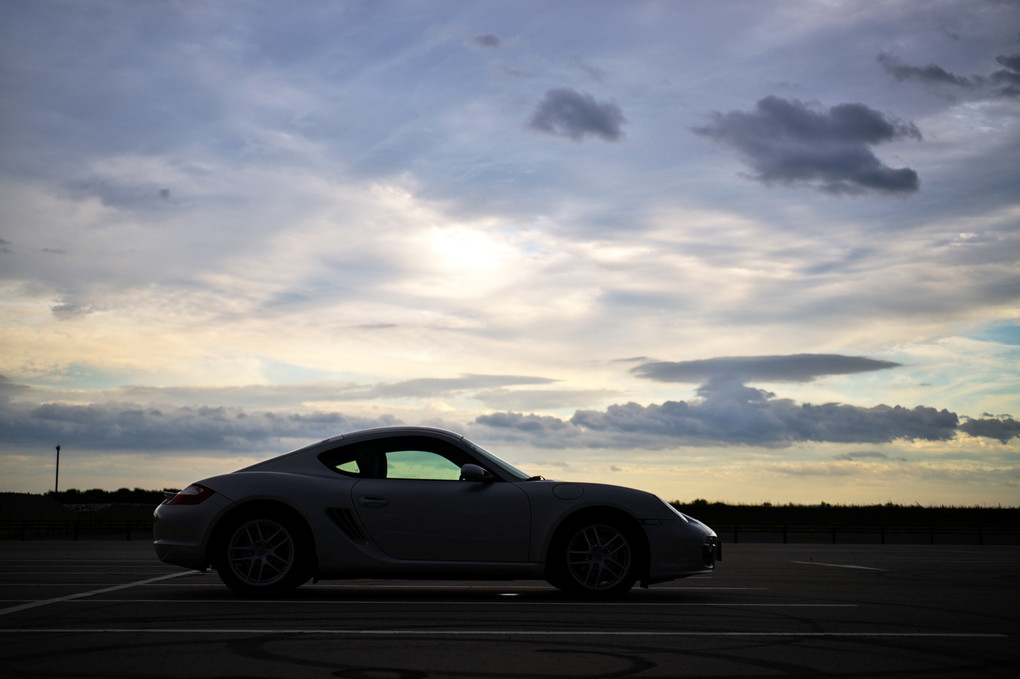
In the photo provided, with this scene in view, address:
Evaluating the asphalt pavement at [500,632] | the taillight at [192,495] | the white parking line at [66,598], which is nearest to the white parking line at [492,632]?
the asphalt pavement at [500,632]

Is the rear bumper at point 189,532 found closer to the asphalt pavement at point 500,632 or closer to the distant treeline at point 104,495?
the asphalt pavement at point 500,632

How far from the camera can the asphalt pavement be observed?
16.2 ft

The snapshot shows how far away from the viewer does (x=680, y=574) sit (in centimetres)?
838

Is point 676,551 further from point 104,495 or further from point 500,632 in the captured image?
point 104,495

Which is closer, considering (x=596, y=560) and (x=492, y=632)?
(x=492, y=632)

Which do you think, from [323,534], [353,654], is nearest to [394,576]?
[323,534]

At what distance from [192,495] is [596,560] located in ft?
11.7

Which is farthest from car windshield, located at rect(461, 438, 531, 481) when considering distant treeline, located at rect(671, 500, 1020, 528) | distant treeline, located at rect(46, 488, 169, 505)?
distant treeline, located at rect(46, 488, 169, 505)

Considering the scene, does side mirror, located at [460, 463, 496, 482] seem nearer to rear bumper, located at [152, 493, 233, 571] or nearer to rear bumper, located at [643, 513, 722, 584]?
rear bumper, located at [643, 513, 722, 584]

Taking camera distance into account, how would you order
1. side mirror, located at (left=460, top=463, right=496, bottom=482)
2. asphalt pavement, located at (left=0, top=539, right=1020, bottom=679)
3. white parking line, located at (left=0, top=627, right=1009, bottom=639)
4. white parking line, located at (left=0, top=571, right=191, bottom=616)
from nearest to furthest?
asphalt pavement, located at (left=0, top=539, right=1020, bottom=679) < white parking line, located at (left=0, top=627, right=1009, bottom=639) < white parking line, located at (left=0, top=571, right=191, bottom=616) < side mirror, located at (left=460, top=463, right=496, bottom=482)

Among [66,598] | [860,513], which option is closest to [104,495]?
[860,513]

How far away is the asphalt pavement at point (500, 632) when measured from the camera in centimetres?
494

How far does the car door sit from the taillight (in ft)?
4.36

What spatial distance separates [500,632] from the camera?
6.18 meters
